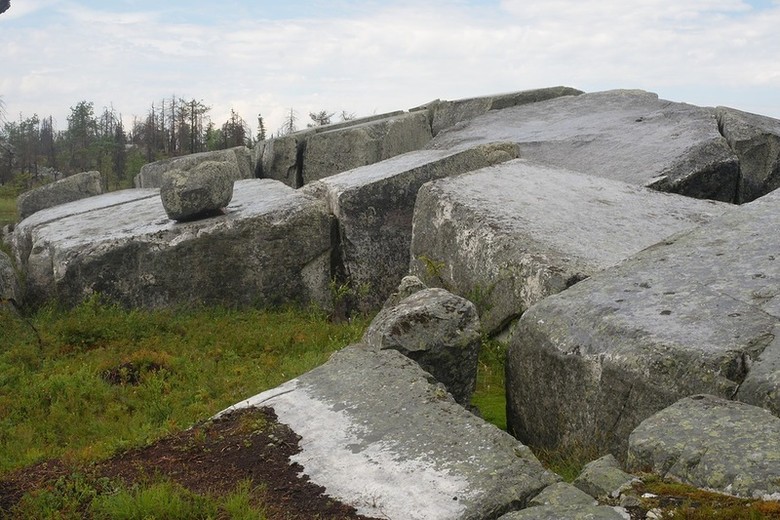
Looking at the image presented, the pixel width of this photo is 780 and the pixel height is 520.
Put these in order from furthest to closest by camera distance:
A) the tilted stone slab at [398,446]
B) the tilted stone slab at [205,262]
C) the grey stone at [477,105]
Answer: the grey stone at [477,105] < the tilted stone slab at [205,262] < the tilted stone slab at [398,446]

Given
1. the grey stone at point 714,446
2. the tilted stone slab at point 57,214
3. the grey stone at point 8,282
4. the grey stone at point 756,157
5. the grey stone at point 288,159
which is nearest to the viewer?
the grey stone at point 714,446

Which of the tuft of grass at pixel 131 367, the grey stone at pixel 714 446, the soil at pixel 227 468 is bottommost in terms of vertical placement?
the tuft of grass at pixel 131 367

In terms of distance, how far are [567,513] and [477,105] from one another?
Result: 67.2 feet

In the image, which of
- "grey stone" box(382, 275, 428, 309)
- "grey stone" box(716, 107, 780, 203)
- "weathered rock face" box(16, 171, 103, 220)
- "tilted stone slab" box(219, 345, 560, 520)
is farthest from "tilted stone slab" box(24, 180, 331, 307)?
"weathered rock face" box(16, 171, 103, 220)

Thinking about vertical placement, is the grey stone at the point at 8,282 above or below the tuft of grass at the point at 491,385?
above

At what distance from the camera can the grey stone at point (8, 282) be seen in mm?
14484

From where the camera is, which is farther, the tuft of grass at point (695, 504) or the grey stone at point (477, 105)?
the grey stone at point (477, 105)

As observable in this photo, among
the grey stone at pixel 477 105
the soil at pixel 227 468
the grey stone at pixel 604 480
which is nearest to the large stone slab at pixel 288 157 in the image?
the grey stone at pixel 477 105

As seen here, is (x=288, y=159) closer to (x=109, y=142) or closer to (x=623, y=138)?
(x=623, y=138)

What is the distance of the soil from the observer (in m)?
6.33

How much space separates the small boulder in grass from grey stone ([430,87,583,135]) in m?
10.6

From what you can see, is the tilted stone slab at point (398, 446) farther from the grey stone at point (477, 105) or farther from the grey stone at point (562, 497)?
the grey stone at point (477, 105)

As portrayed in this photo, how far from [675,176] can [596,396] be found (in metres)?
9.58

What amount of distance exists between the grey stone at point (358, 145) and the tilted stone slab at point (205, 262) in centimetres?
795
